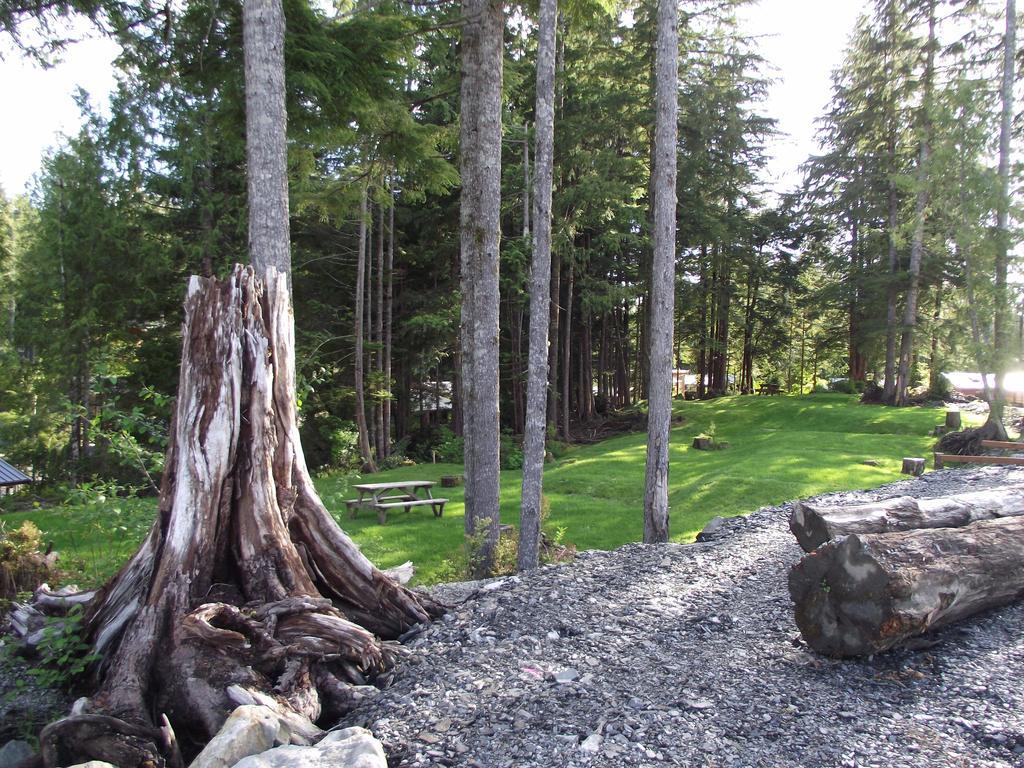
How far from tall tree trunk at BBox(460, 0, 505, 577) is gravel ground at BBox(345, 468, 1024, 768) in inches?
108

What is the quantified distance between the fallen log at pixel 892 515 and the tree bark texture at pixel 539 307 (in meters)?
2.91

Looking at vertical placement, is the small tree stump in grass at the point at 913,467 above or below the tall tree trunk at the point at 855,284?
below

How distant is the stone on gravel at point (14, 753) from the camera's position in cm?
380

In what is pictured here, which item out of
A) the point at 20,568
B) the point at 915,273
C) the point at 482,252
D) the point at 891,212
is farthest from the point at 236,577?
the point at 891,212

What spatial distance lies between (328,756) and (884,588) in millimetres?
3373

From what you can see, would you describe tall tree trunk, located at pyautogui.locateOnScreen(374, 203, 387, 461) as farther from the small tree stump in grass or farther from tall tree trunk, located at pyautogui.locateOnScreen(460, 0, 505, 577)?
the small tree stump in grass

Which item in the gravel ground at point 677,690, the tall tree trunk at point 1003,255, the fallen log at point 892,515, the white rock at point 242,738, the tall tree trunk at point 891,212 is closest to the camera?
the white rock at point 242,738

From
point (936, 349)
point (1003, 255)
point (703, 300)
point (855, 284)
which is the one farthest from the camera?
point (703, 300)

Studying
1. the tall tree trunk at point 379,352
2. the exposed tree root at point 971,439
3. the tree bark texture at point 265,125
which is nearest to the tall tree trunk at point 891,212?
the exposed tree root at point 971,439

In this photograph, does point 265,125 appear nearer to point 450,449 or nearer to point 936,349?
point 450,449

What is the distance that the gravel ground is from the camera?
3.43m

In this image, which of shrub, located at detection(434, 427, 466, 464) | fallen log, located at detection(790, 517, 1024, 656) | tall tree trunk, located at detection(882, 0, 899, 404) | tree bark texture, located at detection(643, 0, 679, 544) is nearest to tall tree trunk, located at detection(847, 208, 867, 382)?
tall tree trunk, located at detection(882, 0, 899, 404)

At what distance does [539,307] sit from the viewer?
8.14 m

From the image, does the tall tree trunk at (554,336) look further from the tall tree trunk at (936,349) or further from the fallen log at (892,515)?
the fallen log at (892,515)
